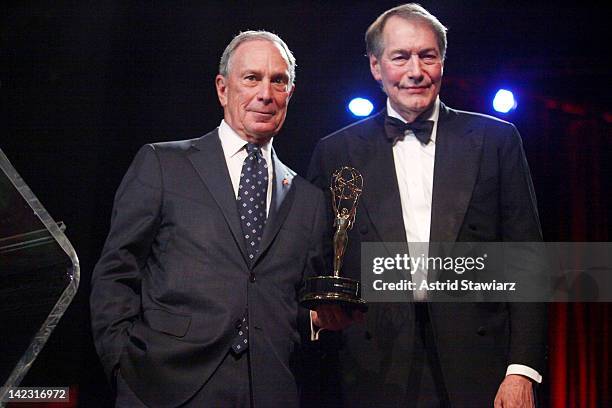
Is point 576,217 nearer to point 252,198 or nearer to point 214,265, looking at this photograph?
point 252,198

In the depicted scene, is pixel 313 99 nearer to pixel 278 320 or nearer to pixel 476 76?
pixel 476 76

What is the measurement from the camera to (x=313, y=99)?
293 centimetres

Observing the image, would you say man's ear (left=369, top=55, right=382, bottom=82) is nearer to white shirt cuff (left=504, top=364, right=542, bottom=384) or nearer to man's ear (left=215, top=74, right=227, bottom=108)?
man's ear (left=215, top=74, right=227, bottom=108)

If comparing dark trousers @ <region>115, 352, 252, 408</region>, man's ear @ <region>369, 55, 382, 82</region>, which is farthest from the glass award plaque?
man's ear @ <region>369, 55, 382, 82</region>

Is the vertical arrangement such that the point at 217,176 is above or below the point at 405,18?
below

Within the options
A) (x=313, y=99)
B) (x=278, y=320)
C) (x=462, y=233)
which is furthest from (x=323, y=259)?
(x=313, y=99)

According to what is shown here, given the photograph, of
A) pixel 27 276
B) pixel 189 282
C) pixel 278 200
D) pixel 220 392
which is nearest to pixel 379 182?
pixel 278 200

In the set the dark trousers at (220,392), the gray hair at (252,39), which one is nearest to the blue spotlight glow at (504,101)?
the gray hair at (252,39)

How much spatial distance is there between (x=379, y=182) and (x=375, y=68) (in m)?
0.42

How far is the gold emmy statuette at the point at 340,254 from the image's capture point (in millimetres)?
2342

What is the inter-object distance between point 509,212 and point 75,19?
5.53ft

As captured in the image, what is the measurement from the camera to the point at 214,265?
244cm

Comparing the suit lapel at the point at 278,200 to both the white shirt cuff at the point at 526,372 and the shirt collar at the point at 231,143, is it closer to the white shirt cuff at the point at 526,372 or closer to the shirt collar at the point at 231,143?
the shirt collar at the point at 231,143

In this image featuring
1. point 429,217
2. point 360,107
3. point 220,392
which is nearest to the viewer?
point 220,392
